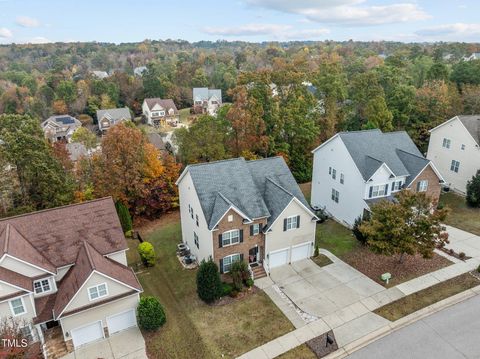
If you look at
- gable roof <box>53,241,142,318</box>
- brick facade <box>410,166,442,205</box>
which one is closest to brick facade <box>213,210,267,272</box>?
gable roof <box>53,241,142,318</box>

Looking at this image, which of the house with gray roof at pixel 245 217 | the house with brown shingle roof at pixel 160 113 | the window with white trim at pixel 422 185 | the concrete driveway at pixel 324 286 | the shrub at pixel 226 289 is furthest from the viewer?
the house with brown shingle roof at pixel 160 113

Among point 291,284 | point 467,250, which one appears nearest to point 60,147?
point 291,284

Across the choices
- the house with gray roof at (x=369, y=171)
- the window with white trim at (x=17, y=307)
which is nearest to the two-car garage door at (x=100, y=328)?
the window with white trim at (x=17, y=307)

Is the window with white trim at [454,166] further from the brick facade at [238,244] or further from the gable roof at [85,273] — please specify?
the gable roof at [85,273]

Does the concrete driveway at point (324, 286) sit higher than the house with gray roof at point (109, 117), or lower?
lower

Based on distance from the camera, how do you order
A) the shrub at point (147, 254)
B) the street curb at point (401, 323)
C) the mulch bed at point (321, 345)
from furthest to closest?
1. the shrub at point (147, 254)
2. the street curb at point (401, 323)
3. the mulch bed at point (321, 345)

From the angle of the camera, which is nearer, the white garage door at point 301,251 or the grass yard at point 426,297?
the grass yard at point 426,297

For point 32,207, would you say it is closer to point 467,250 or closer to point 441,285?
point 441,285
